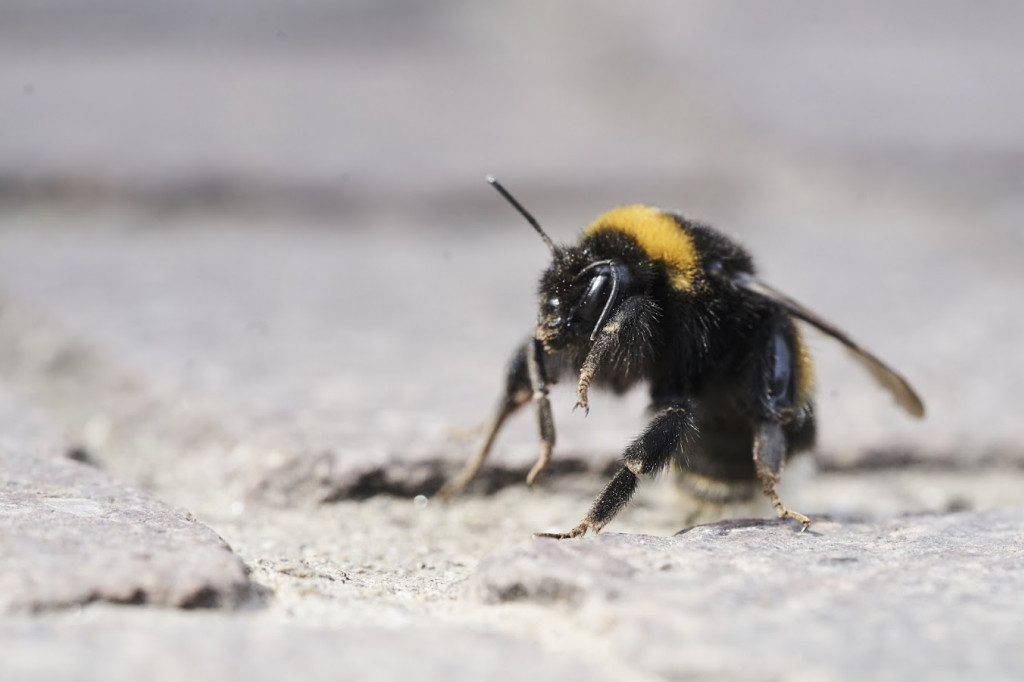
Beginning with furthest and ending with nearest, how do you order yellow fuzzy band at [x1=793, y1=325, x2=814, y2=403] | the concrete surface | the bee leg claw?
yellow fuzzy band at [x1=793, y1=325, x2=814, y2=403] → the bee leg claw → the concrete surface

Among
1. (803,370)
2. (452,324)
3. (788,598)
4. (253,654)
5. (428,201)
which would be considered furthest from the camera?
(428,201)

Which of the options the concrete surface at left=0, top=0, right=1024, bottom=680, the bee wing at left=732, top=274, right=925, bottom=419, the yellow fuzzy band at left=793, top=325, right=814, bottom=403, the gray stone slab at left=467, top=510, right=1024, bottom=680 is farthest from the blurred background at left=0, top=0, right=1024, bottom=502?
the gray stone slab at left=467, top=510, right=1024, bottom=680

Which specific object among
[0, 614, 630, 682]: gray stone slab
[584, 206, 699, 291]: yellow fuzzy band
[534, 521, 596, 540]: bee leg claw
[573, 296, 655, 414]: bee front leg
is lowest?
[0, 614, 630, 682]: gray stone slab

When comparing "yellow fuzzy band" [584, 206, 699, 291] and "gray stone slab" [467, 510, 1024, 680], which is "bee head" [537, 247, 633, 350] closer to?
"yellow fuzzy band" [584, 206, 699, 291]

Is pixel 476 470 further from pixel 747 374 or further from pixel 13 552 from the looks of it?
pixel 13 552

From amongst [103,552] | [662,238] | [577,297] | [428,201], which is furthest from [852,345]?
[428,201]

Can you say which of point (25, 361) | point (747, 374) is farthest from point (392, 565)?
point (25, 361)

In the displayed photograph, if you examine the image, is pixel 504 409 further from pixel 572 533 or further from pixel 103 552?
pixel 103 552
